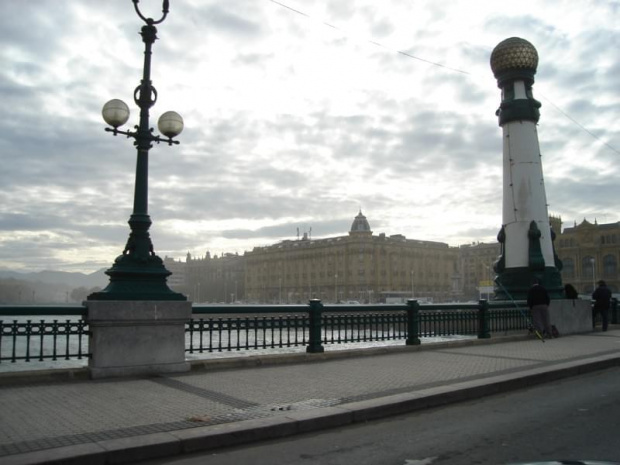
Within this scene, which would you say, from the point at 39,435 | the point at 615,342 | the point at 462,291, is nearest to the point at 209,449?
the point at 39,435

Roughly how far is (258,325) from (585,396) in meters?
6.37

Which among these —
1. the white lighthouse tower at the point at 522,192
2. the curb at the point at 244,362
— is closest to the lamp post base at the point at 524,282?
the white lighthouse tower at the point at 522,192

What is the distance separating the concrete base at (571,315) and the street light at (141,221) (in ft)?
49.1

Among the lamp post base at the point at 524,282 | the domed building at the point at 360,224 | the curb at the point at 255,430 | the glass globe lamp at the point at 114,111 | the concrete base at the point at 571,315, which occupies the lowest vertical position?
the curb at the point at 255,430

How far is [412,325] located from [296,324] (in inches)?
150

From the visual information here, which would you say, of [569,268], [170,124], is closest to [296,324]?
[170,124]

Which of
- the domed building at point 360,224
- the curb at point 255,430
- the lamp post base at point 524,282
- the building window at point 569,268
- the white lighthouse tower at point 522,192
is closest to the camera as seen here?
the curb at point 255,430

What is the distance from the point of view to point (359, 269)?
15962 cm

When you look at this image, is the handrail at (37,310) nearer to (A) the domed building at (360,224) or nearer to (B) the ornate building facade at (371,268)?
(B) the ornate building facade at (371,268)

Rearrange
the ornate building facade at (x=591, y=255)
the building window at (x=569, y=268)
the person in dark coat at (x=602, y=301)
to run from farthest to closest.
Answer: the building window at (x=569, y=268) < the ornate building facade at (x=591, y=255) < the person in dark coat at (x=602, y=301)

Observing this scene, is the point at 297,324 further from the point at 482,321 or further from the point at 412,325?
the point at 482,321

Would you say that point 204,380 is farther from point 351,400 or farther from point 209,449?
point 209,449

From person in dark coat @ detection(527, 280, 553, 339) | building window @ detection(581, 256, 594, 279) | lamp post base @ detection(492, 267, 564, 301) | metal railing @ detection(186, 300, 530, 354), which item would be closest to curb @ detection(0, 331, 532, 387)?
metal railing @ detection(186, 300, 530, 354)

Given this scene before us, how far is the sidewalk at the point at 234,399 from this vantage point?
5.98m
